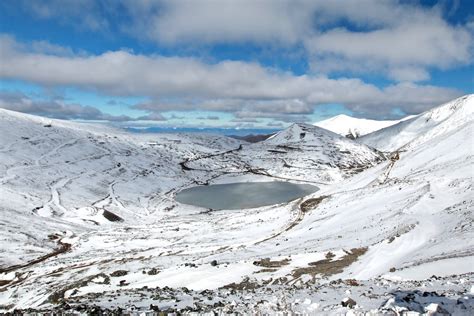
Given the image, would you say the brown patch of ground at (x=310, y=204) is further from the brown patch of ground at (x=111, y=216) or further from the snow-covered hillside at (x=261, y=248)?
the brown patch of ground at (x=111, y=216)

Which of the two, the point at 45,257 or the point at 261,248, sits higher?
the point at 261,248

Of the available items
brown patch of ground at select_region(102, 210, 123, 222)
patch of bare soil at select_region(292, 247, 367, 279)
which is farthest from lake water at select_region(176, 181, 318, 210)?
patch of bare soil at select_region(292, 247, 367, 279)

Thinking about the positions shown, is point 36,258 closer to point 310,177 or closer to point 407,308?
point 407,308

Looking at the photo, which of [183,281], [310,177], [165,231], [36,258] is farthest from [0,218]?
[310,177]

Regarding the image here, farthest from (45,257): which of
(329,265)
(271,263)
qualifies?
(329,265)

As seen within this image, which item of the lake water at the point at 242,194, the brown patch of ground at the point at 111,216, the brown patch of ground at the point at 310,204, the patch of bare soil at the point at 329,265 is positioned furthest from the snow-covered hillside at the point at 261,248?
the lake water at the point at 242,194

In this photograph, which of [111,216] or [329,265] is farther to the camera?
[111,216]

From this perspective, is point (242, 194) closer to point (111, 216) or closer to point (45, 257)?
point (111, 216)
